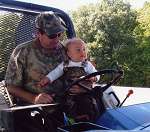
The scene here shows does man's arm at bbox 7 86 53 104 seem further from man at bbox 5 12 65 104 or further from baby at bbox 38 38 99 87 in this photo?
baby at bbox 38 38 99 87

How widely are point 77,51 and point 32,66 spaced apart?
1.30 feet

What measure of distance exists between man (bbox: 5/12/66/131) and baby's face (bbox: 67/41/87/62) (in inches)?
6.9

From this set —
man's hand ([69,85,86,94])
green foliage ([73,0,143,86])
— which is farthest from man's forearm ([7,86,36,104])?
green foliage ([73,0,143,86])

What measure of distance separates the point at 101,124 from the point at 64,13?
202 centimetres

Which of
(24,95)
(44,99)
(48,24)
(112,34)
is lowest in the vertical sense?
(112,34)

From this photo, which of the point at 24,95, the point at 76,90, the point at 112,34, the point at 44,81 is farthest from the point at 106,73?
the point at 112,34

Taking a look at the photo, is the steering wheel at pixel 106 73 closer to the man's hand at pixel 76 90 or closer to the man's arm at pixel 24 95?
the man's hand at pixel 76 90

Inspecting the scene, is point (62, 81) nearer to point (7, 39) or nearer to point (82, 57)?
point (82, 57)

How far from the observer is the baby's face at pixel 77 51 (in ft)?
12.7

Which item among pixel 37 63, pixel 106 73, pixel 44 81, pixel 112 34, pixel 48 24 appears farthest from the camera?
pixel 112 34

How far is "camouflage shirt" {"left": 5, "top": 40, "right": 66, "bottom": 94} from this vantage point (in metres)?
3.99

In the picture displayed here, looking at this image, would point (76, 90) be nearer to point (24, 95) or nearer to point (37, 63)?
point (24, 95)

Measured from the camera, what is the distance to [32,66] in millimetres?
4066

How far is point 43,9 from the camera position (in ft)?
16.6
